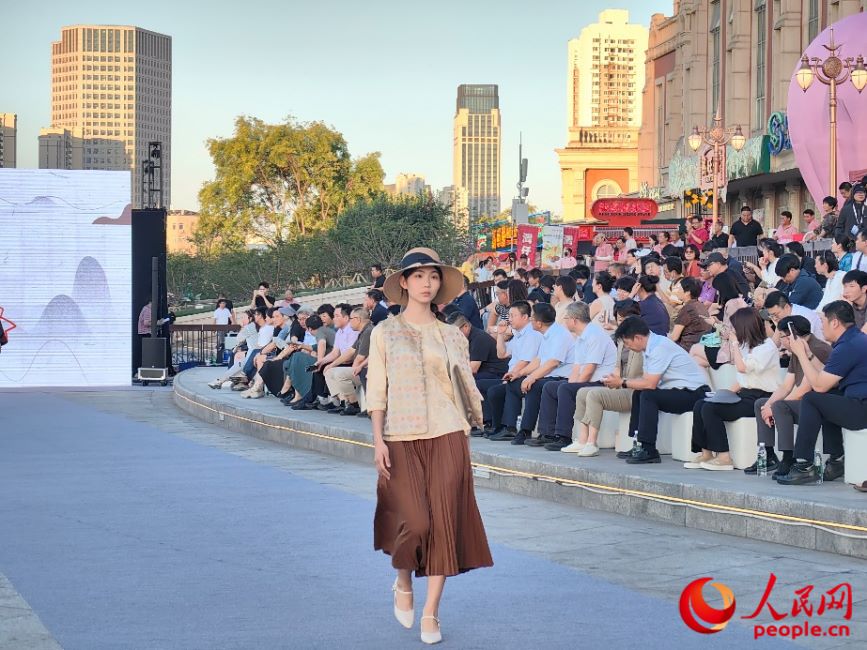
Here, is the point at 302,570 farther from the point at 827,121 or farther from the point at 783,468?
the point at 827,121

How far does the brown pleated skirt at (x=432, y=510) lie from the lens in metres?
6.72

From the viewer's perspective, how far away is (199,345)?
126ft

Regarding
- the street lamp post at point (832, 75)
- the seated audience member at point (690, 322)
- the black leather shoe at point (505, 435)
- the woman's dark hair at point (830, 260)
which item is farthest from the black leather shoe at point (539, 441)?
the street lamp post at point (832, 75)

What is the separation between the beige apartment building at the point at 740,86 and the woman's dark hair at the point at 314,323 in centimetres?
1925

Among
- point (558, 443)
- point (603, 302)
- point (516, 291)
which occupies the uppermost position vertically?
point (516, 291)

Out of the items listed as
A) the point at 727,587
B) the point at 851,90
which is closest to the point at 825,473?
the point at 727,587

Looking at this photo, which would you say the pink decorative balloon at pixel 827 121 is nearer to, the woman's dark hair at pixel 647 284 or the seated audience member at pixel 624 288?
the woman's dark hair at pixel 647 284

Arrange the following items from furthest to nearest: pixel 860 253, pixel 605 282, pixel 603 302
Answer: pixel 605 282
pixel 603 302
pixel 860 253

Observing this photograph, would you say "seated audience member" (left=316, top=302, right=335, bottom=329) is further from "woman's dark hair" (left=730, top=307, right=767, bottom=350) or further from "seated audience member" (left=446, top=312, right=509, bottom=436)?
"woman's dark hair" (left=730, top=307, right=767, bottom=350)

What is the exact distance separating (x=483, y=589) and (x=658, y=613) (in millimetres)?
1102

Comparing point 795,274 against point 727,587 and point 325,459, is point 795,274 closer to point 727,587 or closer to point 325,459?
point 325,459

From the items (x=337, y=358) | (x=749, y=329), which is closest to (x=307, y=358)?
(x=337, y=358)

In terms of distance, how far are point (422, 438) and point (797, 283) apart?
1052 cm

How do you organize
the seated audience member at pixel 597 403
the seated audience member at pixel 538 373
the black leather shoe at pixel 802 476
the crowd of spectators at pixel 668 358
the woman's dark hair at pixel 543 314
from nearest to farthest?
1. the black leather shoe at pixel 802 476
2. the crowd of spectators at pixel 668 358
3. the seated audience member at pixel 597 403
4. the seated audience member at pixel 538 373
5. the woman's dark hair at pixel 543 314
